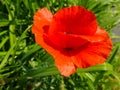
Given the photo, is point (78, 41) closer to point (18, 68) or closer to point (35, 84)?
point (18, 68)

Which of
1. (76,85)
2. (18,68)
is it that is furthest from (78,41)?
(76,85)

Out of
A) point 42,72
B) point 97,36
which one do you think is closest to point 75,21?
point 97,36

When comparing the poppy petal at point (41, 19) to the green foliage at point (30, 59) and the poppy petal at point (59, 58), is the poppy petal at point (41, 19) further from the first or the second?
the green foliage at point (30, 59)

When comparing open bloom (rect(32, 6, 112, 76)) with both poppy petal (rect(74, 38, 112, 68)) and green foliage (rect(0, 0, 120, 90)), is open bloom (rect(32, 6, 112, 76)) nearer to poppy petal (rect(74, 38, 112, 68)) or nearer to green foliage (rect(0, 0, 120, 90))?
poppy petal (rect(74, 38, 112, 68))

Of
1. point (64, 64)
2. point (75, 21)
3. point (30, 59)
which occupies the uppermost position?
point (75, 21)

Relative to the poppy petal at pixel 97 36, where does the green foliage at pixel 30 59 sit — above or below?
below

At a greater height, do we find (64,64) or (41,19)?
(41,19)

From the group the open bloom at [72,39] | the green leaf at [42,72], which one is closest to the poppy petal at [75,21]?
the open bloom at [72,39]

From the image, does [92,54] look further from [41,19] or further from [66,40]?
[41,19]
